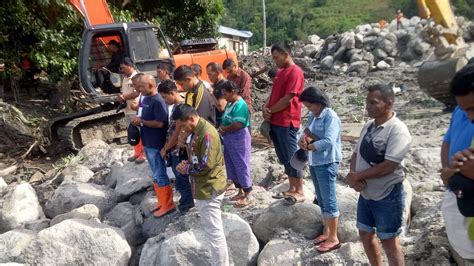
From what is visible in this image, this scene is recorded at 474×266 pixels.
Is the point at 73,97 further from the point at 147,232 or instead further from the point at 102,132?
the point at 147,232

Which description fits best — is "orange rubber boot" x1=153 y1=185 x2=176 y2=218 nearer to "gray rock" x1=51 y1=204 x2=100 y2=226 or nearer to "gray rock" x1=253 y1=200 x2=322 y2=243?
"gray rock" x1=51 y1=204 x2=100 y2=226

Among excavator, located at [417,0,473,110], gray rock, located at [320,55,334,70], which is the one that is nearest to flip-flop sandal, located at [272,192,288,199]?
excavator, located at [417,0,473,110]

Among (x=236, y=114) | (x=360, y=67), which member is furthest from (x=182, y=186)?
(x=360, y=67)

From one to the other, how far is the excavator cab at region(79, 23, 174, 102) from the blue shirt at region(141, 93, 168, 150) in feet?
12.1

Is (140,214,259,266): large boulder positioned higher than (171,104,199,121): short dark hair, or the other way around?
(171,104,199,121): short dark hair

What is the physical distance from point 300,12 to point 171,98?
78.4 metres

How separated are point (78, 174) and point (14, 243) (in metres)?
1.88

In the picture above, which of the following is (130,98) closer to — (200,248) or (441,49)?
(200,248)

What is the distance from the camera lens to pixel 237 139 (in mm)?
5125

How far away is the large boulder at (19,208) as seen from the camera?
19.5 feet

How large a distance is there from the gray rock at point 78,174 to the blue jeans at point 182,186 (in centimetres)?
216

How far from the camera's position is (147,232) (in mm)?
5332

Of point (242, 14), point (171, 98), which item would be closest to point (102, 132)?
point (171, 98)

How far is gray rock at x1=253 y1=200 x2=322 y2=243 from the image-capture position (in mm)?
4613
